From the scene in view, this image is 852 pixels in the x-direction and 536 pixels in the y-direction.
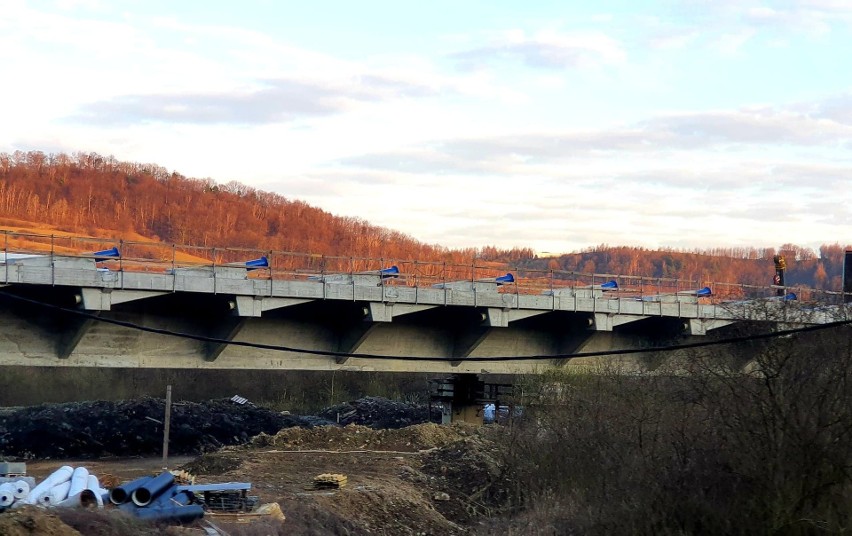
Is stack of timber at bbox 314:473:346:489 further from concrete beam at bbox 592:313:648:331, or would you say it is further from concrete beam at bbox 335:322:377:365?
concrete beam at bbox 592:313:648:331

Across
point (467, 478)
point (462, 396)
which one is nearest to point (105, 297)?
point (467, 478)

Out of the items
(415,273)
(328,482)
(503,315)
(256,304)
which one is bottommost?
(328,482)

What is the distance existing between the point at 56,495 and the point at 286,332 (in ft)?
38.0

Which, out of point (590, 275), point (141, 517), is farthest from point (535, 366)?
point (141, 517)

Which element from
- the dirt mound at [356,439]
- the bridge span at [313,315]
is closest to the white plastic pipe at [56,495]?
the bridge span at [313,315]

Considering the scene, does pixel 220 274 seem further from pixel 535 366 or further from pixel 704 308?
pixel 704 308

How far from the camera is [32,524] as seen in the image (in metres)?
13.4

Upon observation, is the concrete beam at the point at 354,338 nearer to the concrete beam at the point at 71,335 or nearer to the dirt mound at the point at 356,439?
the dirt mound at the point at 356,439

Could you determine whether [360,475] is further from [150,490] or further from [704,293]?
[704,293]

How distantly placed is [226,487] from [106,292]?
23.8ft

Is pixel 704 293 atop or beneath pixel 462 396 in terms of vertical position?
atop

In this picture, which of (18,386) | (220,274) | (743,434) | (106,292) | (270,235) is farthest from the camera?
(270,235)

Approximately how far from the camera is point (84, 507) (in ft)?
51.3

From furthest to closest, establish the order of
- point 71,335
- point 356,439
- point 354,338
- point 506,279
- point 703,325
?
1. point 703,325
2. point 506,279
3. point 356,439
4. point 354,338
5. point 71,335
